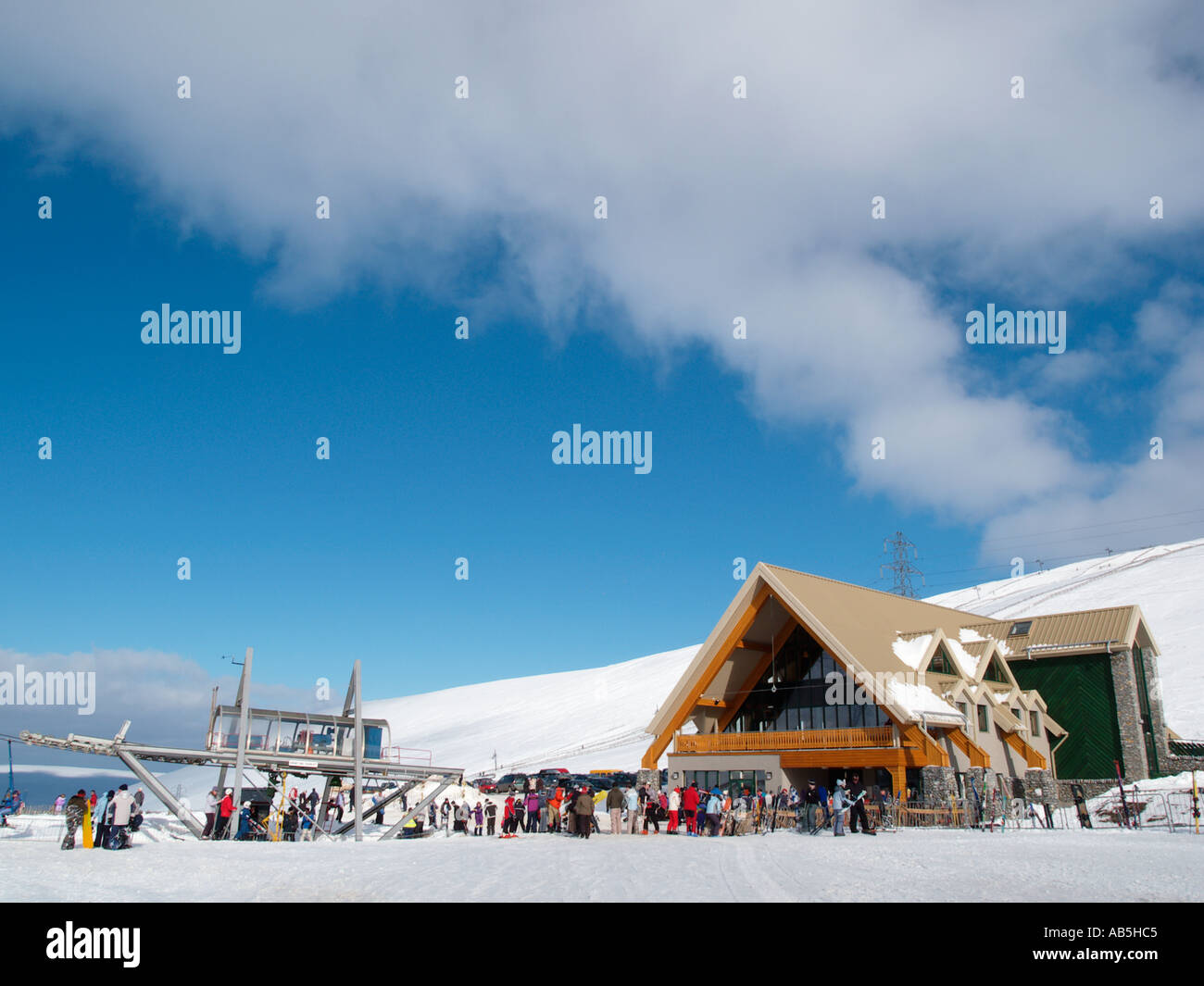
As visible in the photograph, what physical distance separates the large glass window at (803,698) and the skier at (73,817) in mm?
26078

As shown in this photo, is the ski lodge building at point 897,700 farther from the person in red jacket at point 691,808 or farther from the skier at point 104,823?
the skier at point 104,823

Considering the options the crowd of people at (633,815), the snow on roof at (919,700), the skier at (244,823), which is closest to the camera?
the crowd of people at (633,815)

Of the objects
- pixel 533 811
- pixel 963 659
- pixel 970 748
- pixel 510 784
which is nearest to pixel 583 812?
pixel 533 811

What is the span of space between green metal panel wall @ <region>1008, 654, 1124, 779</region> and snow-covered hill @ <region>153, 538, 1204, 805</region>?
14.0m

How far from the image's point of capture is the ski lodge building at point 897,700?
32.6m

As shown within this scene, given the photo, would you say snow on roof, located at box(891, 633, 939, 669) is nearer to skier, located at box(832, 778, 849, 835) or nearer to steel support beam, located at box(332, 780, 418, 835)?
skier, located at box(832, 778, 849, 835)

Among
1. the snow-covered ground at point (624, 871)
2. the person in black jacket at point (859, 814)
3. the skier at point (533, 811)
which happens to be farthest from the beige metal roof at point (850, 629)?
the snow-covered ground at point (624, 871)

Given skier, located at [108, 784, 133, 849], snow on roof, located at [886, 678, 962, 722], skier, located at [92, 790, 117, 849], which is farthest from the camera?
snow on roof, located at [886, 678, 962, 722]

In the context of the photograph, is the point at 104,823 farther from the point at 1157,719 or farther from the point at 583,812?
the point at 1157,719

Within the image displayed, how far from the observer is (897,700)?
31562 mm

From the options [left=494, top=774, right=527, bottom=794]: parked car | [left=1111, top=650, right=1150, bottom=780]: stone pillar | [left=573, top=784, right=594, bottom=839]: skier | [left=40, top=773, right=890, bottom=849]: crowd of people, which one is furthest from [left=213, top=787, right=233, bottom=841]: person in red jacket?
[left=1111, top=650, right=1150, bottom=780]: stone pillar

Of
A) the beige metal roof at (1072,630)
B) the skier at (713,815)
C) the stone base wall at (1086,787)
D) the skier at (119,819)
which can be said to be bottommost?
the stone base wall at (1086,787)

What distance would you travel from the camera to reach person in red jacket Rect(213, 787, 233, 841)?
83.3 ft
